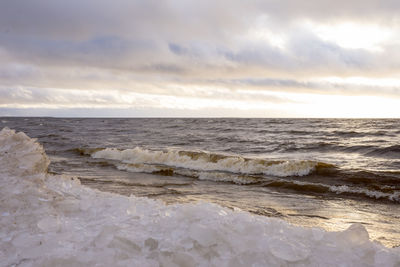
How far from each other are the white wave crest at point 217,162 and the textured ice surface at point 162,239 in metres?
9.39

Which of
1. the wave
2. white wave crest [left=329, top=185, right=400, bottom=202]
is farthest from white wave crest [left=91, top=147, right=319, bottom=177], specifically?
white wave crest [left=329, top=185, right=400, bottom=202]

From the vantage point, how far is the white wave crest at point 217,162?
469 inches

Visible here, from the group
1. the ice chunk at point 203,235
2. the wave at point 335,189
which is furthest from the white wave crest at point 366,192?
the ice chunk at point 203,235

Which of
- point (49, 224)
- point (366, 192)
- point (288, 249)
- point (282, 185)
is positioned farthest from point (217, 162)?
point (288, 249)

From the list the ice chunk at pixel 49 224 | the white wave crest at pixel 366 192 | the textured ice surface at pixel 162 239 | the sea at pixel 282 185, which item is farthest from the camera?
the white wave crest at pixel 366 192

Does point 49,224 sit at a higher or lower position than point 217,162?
higher

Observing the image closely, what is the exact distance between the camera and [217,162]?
13.6m

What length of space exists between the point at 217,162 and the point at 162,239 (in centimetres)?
1136

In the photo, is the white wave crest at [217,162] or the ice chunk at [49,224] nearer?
the ice chunk at [49,224]

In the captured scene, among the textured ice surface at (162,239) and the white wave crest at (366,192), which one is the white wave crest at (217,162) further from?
the textured ice surface at (162,239)

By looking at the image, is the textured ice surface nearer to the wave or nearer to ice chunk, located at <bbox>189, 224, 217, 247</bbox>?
ice chunk, located at <bbox>189, 224, 217, 247</bbox>

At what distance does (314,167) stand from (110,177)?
7867 mm

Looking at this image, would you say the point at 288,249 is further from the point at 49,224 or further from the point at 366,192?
the point at 366,192

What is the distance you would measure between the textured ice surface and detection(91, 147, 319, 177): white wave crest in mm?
9393
